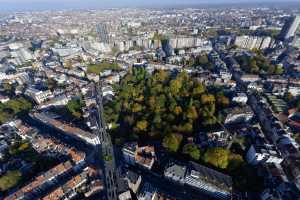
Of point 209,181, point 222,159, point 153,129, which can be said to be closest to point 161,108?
point 153,129

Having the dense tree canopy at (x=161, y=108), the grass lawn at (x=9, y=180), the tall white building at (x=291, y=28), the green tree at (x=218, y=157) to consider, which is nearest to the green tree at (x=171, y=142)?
the dense tree canopy at (x=161, y=108)

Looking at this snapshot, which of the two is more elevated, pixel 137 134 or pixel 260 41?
pixel 260 41

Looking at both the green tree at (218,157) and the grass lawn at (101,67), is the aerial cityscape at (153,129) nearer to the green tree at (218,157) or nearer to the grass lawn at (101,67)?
the green tree at (218,157)

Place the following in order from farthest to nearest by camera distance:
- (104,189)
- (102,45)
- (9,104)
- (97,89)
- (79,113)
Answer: (102,45) < (97,89) < (9,104) < (79,113) < (104,189)

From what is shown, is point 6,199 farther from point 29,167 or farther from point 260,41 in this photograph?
point 260,41

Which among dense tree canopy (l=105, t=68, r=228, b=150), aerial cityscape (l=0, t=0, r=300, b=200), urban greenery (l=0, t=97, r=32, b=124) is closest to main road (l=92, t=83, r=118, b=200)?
aerial cityscape (l=0, t=0, r=300, b=200)

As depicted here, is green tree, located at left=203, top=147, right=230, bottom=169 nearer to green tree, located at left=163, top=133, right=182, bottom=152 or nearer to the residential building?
the residential building

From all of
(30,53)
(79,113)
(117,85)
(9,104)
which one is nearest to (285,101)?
(117,85)
